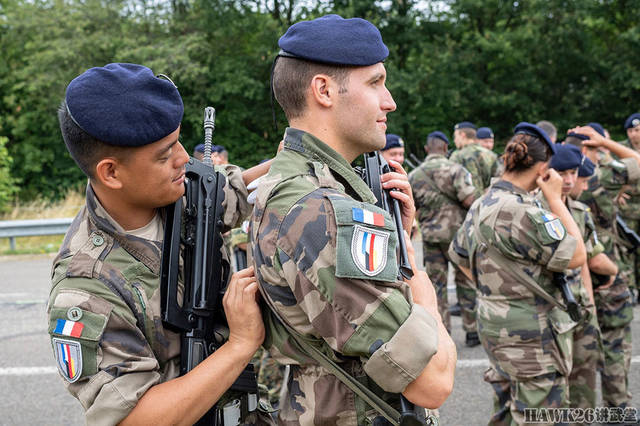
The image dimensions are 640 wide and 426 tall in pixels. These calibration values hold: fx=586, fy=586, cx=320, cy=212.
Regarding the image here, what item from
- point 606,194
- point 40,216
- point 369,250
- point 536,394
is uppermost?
point 369,250

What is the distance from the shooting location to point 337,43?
65.5 inches

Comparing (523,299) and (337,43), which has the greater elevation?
(337,43)

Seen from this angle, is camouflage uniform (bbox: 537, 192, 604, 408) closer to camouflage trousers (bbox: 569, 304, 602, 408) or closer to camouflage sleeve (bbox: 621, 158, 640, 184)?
camouflage trousers (bbox: 569, 304, 602, 408)

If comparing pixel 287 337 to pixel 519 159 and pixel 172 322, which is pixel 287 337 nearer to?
pixel 172 322

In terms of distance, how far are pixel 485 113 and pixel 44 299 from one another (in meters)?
16.2

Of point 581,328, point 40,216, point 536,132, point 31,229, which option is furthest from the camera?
point 40,216

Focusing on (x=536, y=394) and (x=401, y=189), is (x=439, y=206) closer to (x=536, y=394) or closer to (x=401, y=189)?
(x=536, y=394)

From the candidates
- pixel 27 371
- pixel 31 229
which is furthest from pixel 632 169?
pixel 31 229

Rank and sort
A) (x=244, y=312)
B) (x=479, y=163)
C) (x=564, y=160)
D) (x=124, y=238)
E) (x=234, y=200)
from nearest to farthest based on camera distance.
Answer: (x=244, y=312) → (x=124, y=238) → (x=234, y=200) → (x=564, y=160) → (x=479, y=163)

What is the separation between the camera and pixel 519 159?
3.46 metres

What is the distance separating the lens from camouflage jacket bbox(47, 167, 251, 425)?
1.57 meters

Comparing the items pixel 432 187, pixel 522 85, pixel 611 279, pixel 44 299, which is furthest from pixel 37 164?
pixel 611 279

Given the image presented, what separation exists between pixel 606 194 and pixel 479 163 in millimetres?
3044

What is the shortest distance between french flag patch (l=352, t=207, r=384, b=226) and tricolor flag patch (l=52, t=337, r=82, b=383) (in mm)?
818
